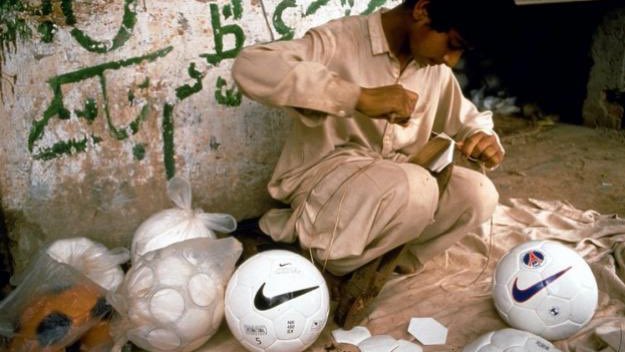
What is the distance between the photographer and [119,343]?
204 centimetres

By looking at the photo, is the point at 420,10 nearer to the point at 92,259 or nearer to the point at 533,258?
the point at 533,258

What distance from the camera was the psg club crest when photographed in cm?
209

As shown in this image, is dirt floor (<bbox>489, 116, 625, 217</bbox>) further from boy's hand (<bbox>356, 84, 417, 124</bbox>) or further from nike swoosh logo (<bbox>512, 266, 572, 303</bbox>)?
boy's hand (<bbox>356, 84, 417, 124</bbox>)

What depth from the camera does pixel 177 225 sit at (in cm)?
246

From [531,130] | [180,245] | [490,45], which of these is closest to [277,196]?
[180,245]

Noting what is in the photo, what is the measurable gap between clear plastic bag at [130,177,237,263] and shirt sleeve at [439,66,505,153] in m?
1.22

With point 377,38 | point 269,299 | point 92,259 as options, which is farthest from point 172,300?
point 377,38

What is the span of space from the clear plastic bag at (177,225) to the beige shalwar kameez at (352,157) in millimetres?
261

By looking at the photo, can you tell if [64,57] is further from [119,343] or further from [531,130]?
[531,130]

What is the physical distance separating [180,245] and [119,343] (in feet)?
1.43

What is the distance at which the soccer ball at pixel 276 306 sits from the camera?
76.2 inches

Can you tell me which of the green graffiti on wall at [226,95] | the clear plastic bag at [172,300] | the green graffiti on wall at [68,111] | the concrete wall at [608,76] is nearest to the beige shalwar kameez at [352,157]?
the clear plastic bag at [172,300]

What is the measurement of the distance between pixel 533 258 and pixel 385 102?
89cm

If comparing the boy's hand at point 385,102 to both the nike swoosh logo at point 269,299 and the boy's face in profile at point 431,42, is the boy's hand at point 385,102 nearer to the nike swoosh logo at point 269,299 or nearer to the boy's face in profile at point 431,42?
the boy's face in profile at point 431,42
